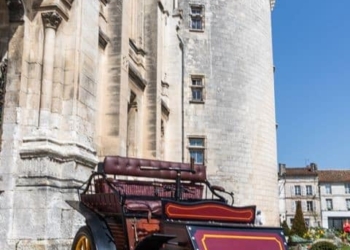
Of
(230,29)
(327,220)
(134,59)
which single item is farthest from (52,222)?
(327,220)

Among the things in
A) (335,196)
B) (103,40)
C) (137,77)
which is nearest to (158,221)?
(103,40)

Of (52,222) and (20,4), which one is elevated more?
(20,4)

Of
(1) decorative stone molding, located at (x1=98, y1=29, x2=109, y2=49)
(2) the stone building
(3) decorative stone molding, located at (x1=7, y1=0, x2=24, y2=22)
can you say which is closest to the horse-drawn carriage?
(2) the stone building

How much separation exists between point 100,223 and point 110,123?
19.6 ft

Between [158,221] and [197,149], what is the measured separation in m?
14.2

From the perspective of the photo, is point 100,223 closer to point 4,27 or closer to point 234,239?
point 234,239

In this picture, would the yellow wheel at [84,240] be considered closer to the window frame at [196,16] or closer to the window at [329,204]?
the window frame at [196,16]

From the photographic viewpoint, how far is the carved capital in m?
8.67

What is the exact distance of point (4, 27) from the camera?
861 cm

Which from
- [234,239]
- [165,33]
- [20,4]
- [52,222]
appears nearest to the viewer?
[234,239]

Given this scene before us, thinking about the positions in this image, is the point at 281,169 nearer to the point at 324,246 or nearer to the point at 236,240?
the point at 324,246

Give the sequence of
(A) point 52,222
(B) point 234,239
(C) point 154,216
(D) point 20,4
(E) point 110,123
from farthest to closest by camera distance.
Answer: (E) point 110,123 < (D) point 20,4 < (A) point 52,222 < (C) point 154,216 < (B) point 234,239

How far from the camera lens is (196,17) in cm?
2114

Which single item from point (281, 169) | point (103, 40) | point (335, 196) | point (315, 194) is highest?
point (281, 169)
